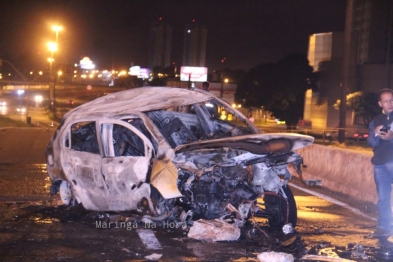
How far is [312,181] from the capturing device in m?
13.6

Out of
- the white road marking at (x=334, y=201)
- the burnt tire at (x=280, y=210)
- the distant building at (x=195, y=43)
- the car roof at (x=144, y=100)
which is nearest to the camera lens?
the burnt tire at (x=280, y=210)

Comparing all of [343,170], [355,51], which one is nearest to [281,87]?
[355,51]

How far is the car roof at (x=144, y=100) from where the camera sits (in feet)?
28.4

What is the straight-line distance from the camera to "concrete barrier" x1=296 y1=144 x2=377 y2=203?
11586mm

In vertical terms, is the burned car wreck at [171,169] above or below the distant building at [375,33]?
below

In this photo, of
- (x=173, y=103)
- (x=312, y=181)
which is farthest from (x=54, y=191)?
(x=312, y=181)

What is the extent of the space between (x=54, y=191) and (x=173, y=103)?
2485 millimetres

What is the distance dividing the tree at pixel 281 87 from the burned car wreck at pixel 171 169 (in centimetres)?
5585

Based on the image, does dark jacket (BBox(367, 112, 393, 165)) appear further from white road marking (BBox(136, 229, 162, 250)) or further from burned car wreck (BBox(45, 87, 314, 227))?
white road marking (BBox(136, 229, 162, 250))

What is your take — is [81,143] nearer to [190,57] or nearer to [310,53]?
[310,53]

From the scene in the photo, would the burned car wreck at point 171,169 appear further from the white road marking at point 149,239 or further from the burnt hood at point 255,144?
the white road marking at point 149,239

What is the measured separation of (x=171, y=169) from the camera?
7590mm

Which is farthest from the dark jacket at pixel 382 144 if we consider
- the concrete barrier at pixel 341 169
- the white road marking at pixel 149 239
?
the white road marking at pixel 149 239

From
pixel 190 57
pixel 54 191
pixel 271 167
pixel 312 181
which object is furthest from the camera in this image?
pixel 190 57
